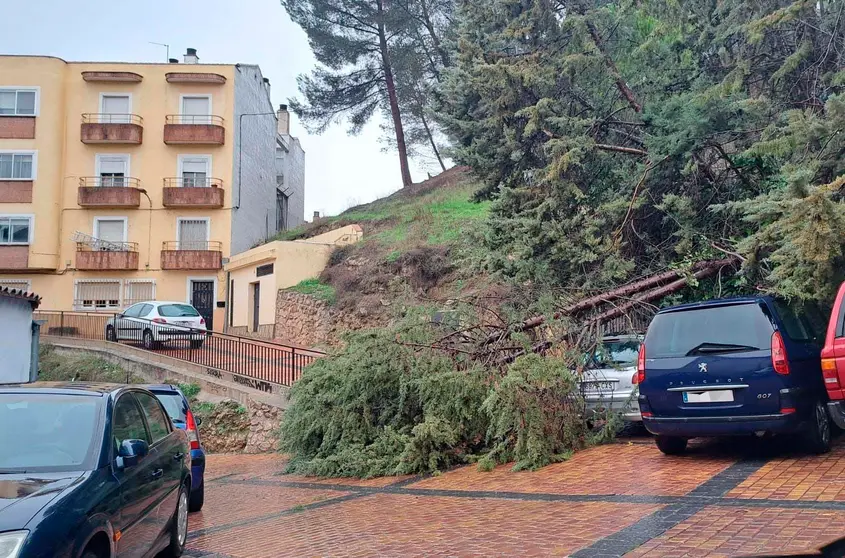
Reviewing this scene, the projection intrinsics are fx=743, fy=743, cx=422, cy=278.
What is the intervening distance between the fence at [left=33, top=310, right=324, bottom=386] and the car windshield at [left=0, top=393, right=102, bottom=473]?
9828mm

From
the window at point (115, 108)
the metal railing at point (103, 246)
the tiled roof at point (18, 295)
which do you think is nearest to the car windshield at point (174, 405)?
the tiled roof at point (18, 295)

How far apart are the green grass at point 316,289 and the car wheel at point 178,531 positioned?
2247cm

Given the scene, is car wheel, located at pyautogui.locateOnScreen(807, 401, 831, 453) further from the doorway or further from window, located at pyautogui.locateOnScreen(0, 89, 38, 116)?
window, located at pyautogui.locateOnScreen(0, 89, 38, 116)

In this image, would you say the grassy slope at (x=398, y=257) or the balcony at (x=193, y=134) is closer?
the grassy slope at (x=398, y=257)

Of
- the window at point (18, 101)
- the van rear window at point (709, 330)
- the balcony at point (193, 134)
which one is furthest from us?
the window at point (18, 101)

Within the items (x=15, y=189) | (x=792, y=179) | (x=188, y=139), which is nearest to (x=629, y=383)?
(x=792, y=179)

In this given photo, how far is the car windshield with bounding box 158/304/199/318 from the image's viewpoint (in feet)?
90.2

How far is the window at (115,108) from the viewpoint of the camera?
3797cm

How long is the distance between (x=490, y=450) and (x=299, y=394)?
337 cm

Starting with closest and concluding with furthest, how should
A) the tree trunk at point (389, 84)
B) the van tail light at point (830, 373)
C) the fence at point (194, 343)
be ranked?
1. the van tail light at point (830, 373)
2. the fence at point (194, 343)
3. the tree trunk at point (389, 84)

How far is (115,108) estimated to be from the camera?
1507 inches

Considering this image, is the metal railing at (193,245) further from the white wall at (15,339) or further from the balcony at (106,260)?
the white wall at (15,339)

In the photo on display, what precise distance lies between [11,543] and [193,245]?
35467 millimetres

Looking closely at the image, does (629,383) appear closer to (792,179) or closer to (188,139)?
(792,179)
